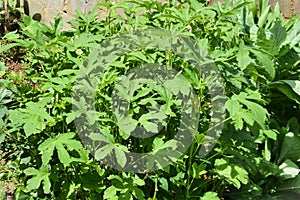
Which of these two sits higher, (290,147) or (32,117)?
(32,117)

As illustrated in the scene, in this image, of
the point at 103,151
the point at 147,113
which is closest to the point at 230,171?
the point at 147,113

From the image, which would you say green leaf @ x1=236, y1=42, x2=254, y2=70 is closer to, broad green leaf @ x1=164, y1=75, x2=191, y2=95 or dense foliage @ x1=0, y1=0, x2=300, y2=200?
dense foliage @ x1=0, y1=0, x2=300, y2=200

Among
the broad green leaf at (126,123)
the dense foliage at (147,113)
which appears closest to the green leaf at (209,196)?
the dense foliage at (147,113)

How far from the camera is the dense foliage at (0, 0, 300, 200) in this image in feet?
6.46

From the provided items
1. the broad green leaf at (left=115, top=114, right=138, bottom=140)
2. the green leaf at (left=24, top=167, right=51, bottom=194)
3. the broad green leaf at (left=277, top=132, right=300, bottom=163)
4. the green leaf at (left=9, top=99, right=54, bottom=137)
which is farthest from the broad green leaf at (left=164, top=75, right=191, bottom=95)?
the broad green leaf at (left=277, top=132, right=300, bottom=163)

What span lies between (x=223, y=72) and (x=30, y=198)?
3.42 feet

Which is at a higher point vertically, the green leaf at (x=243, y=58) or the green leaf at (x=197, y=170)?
the green leaf at (x=243, y=58)

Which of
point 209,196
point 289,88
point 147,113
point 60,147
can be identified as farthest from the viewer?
point 289,88

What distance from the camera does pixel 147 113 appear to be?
2.03m

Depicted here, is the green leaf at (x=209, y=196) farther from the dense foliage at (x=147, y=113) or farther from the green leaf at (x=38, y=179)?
the green leaf at (x=38, y=179)

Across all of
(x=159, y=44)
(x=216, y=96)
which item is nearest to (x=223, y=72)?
(x=216, y=96)

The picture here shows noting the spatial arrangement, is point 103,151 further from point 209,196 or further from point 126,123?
point 209,196

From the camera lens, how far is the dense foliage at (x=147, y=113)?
6.46 ft

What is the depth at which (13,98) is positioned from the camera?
90.0 inches
